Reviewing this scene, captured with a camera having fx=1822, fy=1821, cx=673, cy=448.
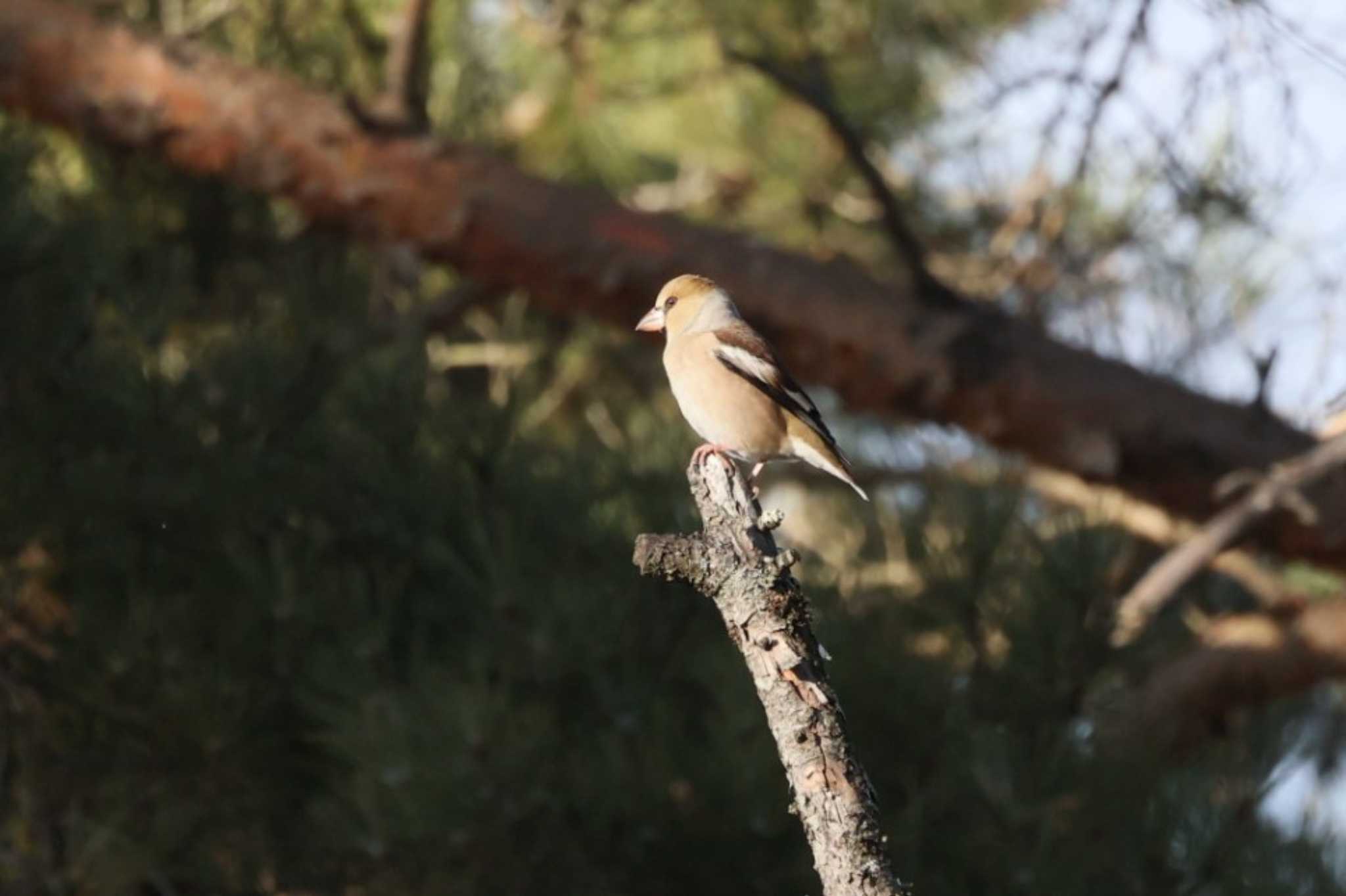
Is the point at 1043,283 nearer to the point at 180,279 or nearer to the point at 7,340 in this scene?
the point at 180,279

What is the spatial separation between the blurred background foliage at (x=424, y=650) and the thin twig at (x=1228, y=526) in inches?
3.7

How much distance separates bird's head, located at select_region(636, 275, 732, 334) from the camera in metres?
3.70

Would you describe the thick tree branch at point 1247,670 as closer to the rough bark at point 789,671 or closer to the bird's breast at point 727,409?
the bird's breast at point 727,409

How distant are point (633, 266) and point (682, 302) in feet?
3.78

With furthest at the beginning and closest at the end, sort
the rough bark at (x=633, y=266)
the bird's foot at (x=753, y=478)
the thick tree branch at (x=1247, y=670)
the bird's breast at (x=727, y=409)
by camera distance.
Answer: the thick tree branch at (x=1247, y=670) < the rough bark at (x=633, y=266) < the bird's breast at (x=727, y=409) < the bird's foot at (x=753, y=478)

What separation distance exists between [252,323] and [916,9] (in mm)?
2607

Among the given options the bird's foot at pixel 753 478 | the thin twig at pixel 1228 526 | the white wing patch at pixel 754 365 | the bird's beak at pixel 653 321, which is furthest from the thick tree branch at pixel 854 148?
the bird's foot at pixel 753 478

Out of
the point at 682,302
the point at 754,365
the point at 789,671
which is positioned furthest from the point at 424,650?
the point at 789,671

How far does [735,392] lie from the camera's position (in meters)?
3.44

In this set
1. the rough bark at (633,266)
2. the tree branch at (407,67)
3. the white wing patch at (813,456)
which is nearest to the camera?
the white wing patch at (813,456)

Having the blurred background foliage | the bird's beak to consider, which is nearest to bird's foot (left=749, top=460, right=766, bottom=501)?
the bird's beak

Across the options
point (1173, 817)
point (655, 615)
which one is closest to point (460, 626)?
point (655, 615)

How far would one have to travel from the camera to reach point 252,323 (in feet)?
15.3

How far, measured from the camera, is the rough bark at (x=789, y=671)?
2.00 metres
